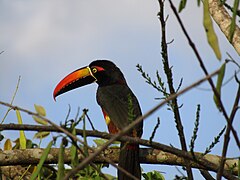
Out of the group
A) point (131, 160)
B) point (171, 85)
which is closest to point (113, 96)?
point (131, 160)

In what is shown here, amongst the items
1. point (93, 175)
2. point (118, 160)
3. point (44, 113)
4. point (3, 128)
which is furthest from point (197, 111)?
point (118, 160)

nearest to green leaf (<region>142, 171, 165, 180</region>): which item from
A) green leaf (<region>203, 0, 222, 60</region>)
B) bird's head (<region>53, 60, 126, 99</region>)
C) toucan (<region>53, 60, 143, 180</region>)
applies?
toucan (<region>53, 60, 143, 180</region>)

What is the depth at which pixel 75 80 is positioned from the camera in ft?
21.1

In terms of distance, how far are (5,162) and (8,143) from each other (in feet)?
1.90

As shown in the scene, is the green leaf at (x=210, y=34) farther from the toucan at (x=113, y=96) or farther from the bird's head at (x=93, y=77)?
the bird's head at (x=93, y=77)

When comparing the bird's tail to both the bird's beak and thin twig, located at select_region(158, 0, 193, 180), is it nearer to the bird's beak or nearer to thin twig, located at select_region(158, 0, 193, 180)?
thin twig, located at select_region(158, 0, 193, 180)

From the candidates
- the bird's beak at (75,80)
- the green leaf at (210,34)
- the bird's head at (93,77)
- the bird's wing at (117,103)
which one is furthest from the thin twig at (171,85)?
the bird's beak at (75,80)

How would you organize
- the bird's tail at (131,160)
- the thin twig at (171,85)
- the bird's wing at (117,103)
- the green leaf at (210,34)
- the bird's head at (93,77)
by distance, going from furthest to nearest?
the bird's head at (93,77) < the bird's wing at (117,103) < the bird's tail at (131,160) < the thin twig at (171,85) < the green leaf at (210,34)

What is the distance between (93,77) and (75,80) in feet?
0.64

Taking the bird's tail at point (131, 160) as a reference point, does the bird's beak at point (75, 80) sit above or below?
above

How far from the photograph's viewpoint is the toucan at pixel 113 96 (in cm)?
434

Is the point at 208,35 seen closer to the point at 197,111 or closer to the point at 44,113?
the point at 197,111

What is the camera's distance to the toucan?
14.3ft

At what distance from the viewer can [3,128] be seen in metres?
2.45
